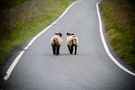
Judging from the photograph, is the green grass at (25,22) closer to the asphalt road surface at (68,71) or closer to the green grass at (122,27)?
the asphalt road surface at (68,71)

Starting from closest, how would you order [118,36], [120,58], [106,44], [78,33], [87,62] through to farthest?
[87,62], [120,58], [106,44], [118,36], [78,33]

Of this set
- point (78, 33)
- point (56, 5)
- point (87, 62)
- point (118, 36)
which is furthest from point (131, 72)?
point (56, 5)

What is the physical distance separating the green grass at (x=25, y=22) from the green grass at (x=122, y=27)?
465 centimetres

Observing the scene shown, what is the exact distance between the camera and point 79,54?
62.3 feet

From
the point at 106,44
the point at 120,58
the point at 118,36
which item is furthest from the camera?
the point at 118,36

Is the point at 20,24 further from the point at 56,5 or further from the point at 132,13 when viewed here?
the point at 56,5

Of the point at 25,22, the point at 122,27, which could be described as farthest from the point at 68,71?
the point at 25,22

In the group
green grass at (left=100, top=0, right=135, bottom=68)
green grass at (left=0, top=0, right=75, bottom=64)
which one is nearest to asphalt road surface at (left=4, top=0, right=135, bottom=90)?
green grass at (left=100, top=0, right=135, bottom=68)

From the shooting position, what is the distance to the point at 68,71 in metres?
14.7

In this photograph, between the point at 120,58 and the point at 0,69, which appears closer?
the point at 0,69

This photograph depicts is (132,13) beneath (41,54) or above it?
above

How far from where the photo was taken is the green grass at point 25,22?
22.8m

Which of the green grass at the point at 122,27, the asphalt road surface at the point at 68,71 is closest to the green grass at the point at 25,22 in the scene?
the asphalt road surface at the point at 68,71

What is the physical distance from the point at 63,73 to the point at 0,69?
2.17m
